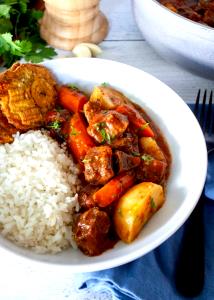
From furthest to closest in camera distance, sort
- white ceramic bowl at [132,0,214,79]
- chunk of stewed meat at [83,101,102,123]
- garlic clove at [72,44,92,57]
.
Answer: garlic clove at [72,44,92,57], white ceramic bowl at [132,0,214,79], chunk of stewed meat at [83,101,102,123]

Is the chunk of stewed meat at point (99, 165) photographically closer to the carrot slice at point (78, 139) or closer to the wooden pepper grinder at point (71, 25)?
the carrot slice at point (78, 139)

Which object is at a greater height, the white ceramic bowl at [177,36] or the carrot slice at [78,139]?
the white ceramic bowl at [177,36]

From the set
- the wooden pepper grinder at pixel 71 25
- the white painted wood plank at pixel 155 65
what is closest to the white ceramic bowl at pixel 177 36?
the white painted wood plank at pixel 155 65

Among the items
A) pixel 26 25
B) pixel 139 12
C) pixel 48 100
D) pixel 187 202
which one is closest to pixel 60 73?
pixel 48 100

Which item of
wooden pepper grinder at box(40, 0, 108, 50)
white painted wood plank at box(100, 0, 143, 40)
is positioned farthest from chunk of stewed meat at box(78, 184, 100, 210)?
white painted wood plank at box(100, 0, 143, 40)

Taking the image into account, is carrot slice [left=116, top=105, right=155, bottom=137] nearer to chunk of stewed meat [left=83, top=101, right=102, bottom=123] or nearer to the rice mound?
chunk of stewed meat [left=83, top=101, right=102, bottom=123]

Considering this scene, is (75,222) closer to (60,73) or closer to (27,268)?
(27,268)

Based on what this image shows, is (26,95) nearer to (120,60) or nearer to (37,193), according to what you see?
(37,193)
